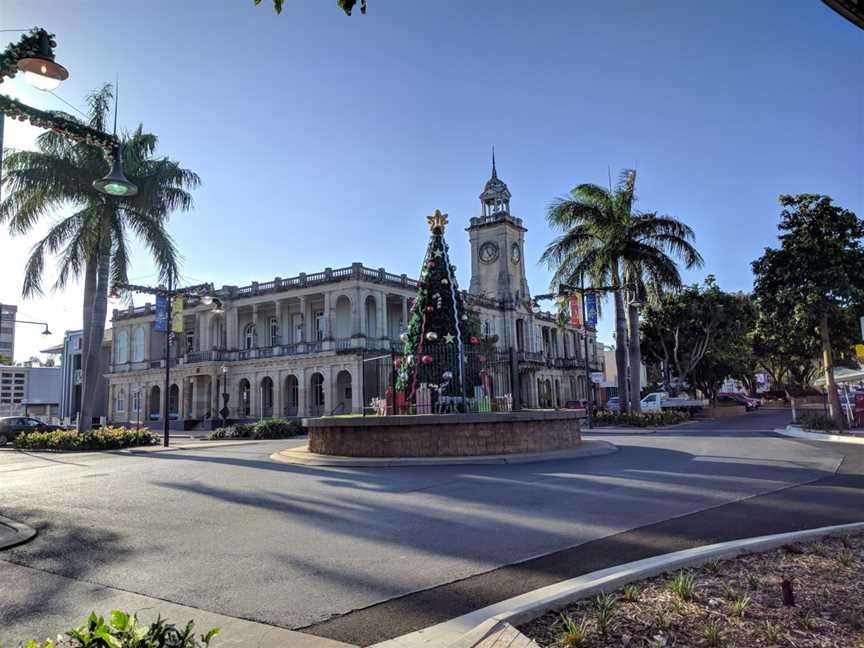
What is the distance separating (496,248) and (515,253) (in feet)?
7.57

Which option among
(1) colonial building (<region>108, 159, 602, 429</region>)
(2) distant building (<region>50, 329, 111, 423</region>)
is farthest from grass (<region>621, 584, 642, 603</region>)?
(2) distant building (<region>50, 329, 111, 423</region>)

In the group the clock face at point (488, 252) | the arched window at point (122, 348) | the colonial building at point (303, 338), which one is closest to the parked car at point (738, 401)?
the colonial building at point (303, 338)

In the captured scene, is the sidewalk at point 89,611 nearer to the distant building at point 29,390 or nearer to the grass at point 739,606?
the grass at point 739,606

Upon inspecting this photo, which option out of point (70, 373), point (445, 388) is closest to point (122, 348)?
point (70, 373)

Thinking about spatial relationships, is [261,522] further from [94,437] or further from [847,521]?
[94,437]

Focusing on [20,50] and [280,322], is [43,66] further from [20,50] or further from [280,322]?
[280,322]

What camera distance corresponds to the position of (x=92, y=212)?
22.3m

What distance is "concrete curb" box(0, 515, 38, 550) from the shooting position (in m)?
7.07

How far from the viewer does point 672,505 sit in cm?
830

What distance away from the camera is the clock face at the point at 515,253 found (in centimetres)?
5772

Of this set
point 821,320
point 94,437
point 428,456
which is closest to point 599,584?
point 428,456

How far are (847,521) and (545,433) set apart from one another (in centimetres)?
860

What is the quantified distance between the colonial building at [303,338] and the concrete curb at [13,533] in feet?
111

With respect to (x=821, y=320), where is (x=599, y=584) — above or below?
below
